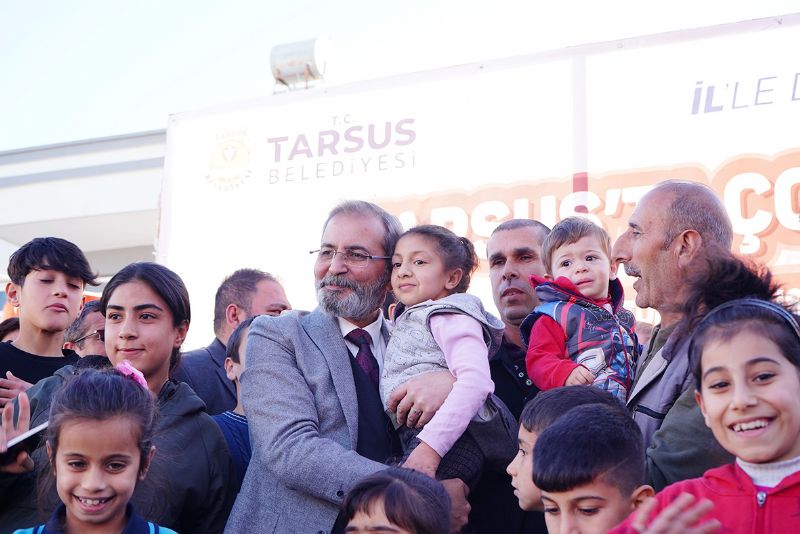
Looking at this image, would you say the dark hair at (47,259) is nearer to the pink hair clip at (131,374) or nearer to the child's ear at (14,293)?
the child's ear at (14,293)

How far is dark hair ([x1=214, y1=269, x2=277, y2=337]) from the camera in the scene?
4.41 m

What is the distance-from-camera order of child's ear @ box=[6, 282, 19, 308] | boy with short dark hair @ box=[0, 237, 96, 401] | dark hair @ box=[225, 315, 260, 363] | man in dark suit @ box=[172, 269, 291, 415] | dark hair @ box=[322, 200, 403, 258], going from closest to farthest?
1. dark hair @ box=[322, 200, 403, 258]
2. dark hair @ box=[225, 315, 260, 363]
3. boy with short dark hair @ box=[0, 237, 96, 401]
4. child's ear @ box=[6, 282, 19, 308]
5. man in dark suit @ box=[172, 269, 291, 415]

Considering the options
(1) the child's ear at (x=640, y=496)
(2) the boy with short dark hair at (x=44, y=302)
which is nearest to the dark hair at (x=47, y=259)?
(2) the boy with short dark hair at (x=44, y=302)

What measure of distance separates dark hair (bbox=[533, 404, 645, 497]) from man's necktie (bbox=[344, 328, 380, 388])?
81 cm

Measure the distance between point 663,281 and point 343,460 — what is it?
1.08 metres

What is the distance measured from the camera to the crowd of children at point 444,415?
1854 millimetres

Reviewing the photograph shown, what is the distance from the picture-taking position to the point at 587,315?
2.95 metres

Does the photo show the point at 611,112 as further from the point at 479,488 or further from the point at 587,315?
the point at 479,488

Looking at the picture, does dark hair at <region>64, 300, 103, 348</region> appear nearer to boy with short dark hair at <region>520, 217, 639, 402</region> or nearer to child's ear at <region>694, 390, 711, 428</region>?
boy with short dark hair at <region>520, 217, 639, 402</region>

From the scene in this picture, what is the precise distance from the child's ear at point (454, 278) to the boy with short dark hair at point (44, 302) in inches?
65.8

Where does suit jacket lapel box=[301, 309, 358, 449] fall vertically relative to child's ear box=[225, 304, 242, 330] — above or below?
below

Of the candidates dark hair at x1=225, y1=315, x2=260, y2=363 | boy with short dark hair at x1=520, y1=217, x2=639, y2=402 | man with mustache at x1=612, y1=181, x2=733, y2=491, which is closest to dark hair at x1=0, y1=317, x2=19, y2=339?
dark hair at x1=225, y1=315, x2=260, y2=363

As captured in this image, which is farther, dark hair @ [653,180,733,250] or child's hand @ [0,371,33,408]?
child's hand @ [0,371,33,408]

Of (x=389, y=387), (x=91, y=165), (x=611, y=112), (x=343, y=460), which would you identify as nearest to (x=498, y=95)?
(x=611, y=112)
